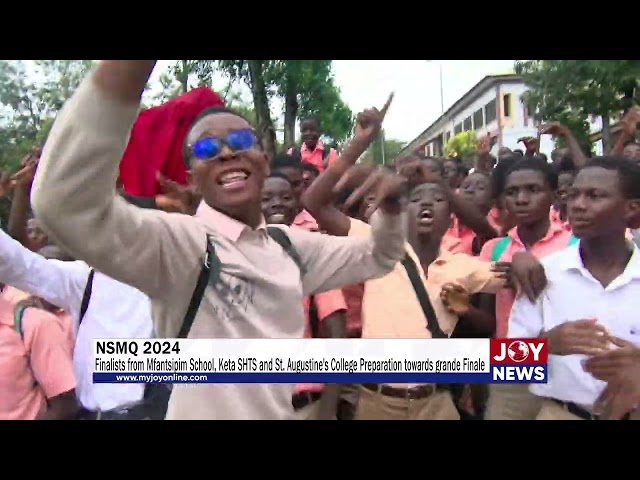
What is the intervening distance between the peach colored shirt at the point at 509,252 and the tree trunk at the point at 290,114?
0.95m

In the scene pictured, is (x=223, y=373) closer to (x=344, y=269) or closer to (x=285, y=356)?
(x=285, y=356)

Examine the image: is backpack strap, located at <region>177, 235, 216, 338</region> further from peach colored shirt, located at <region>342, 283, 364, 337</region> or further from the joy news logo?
the joy news logo

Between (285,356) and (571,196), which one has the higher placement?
(571,196)

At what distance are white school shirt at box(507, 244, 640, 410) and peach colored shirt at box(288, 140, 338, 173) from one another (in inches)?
39.8

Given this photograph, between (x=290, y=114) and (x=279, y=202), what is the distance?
408 mm

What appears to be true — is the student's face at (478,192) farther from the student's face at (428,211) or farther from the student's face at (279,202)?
the student's face at (279,202)

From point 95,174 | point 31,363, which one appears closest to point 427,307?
point 95,174

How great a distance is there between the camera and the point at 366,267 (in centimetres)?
349

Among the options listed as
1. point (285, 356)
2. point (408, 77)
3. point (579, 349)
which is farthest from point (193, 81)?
point (579, 349)

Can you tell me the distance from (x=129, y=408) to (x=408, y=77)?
1.87 meters

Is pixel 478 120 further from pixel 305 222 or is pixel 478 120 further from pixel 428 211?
pixel 305 222

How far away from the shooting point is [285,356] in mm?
3451

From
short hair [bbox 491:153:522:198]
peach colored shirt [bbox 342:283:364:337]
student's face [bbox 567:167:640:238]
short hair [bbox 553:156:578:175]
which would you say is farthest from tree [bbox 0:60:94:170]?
student's face [bbox 567:167:640:238]

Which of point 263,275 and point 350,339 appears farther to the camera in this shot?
point 350,339
